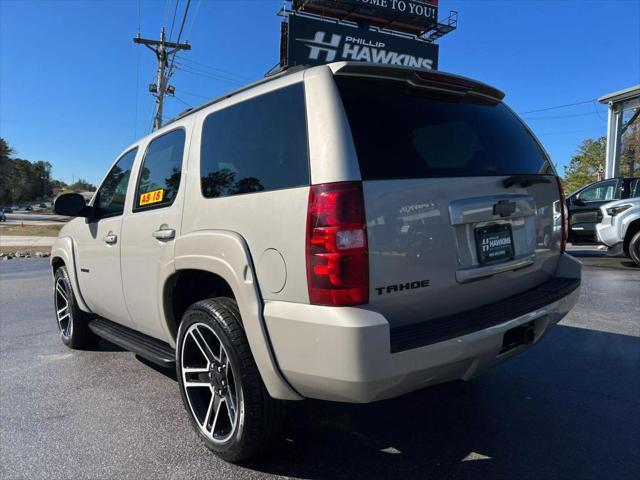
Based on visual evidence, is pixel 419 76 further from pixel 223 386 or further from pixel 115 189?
pixel 115 189

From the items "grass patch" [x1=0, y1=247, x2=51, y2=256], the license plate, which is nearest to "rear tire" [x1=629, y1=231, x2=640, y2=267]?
the license plate

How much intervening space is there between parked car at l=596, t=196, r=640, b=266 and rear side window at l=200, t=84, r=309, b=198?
9.42m

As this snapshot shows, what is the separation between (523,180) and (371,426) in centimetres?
173

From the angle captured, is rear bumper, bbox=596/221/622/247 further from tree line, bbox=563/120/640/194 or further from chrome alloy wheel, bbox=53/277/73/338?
tree line, bbox=563/120/640/194

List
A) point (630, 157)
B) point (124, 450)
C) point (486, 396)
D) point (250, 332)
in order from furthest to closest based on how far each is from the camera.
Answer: point (630, 157) → point (486, 396) → point (124, 450) → point (250, 332)

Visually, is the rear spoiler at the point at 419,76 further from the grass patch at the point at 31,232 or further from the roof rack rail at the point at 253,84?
the grass patch at the point at 31,232

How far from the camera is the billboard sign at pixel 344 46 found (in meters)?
25.0

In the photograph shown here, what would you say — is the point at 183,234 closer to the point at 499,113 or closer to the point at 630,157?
the point at 499,113

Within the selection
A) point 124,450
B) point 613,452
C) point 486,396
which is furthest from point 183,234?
point 613,452

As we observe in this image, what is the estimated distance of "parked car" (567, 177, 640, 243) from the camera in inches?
402

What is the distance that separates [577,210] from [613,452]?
968 cm

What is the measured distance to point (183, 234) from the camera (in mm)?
2844

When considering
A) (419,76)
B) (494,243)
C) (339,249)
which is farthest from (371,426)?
(419,76)

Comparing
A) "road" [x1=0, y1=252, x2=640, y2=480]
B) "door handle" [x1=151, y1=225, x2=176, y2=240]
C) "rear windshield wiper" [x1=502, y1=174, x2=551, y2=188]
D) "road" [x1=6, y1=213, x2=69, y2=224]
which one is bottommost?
"road" [x1=6, y1=213, x2=69, y2=224]
